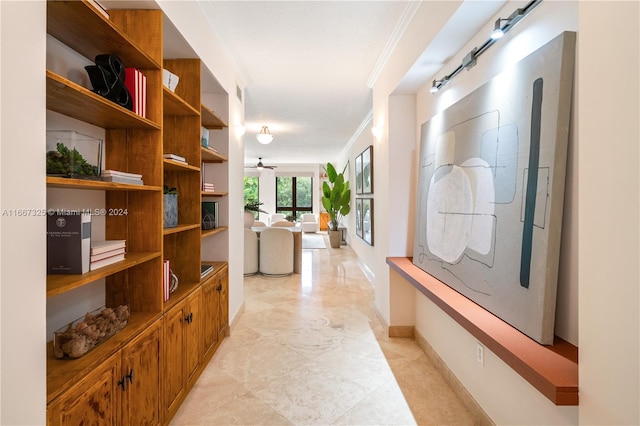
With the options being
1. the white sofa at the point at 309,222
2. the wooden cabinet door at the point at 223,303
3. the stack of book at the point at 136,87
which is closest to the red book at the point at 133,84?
the stack of book at the point at 136,87

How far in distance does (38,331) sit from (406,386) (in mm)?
2189

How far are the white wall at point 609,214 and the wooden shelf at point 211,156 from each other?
7.78 ft

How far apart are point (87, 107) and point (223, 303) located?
2048 millimetres

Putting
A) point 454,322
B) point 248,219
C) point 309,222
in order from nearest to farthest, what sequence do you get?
point 454,322 < point 248,219 < point 309,222

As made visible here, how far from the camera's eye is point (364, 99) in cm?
454

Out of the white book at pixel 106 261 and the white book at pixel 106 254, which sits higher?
the white book at pixel 106 254

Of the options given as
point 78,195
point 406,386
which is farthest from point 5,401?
point 406,386

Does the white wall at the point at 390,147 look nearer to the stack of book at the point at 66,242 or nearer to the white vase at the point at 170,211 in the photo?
the white vase at the point at 170,211

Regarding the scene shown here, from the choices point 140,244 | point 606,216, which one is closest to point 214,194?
point 140,244

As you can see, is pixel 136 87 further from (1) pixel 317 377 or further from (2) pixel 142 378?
(1) pixel 317 377

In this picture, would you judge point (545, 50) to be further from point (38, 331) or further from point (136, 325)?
point (136, 325)

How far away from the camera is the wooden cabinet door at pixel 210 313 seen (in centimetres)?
255

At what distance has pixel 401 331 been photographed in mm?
3213

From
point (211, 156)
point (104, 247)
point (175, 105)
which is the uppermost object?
point (175, 105)
